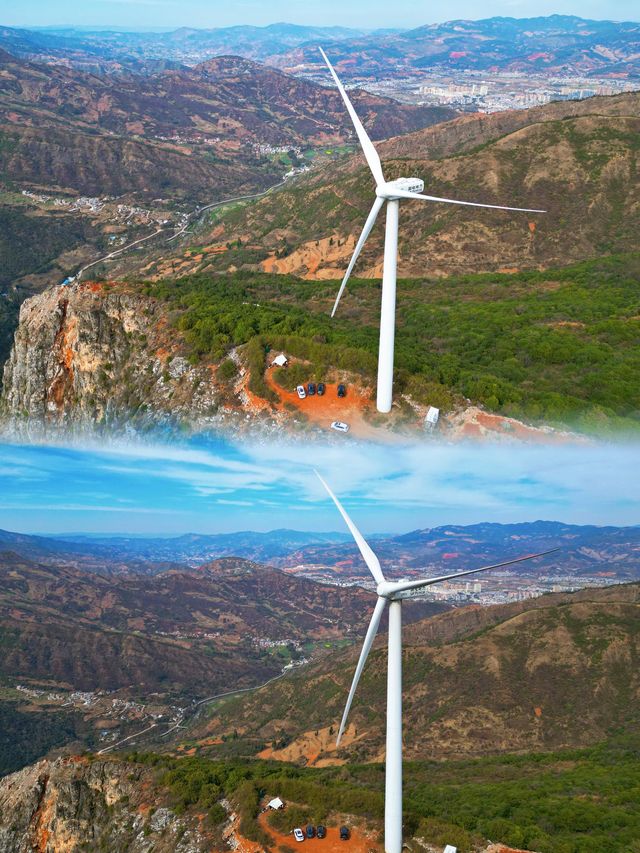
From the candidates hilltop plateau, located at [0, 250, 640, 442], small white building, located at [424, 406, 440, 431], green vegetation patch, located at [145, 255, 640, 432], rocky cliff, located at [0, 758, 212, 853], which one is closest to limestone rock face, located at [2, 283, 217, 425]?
hilltop plateau, located at [0, 250, 640, 442]

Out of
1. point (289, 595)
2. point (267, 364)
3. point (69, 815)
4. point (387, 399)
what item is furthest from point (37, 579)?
point (387, 399)

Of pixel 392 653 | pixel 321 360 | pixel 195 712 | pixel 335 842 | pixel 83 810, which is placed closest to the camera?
pixel 392 653

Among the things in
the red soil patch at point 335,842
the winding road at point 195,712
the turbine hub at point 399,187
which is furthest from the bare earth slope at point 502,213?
the red soil patch at point 335,842

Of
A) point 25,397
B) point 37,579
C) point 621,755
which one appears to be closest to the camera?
point 621,755

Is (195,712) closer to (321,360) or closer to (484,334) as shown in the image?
(484,334)

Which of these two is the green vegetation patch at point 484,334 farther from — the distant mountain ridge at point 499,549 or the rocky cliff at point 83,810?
the distant mountain ridge at point 499,549

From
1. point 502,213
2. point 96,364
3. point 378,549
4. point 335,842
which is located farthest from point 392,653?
point 502,213

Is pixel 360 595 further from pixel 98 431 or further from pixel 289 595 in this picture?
pixel 98 431
